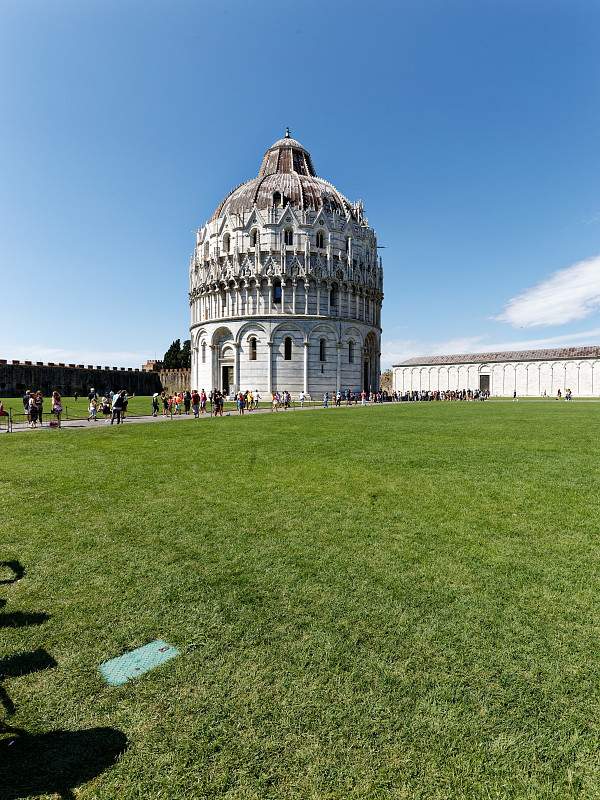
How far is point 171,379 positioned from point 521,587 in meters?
71.4

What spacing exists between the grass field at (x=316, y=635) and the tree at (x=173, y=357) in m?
80.3

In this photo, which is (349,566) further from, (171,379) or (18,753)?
(171,379)

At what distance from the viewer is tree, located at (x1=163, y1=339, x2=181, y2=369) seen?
8519 cm

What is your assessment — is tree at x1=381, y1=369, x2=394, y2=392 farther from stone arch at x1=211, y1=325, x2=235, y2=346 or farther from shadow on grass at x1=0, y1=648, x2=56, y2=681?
shadow on grass at x1=0, y1=648, x2=56, y2=681

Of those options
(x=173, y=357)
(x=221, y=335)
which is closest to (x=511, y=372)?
(x=221, y=335)

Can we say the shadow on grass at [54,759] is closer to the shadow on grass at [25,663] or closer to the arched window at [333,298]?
the shadow on grass at [25,663]

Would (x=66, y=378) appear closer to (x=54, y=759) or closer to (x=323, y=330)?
(x=323, y=330)

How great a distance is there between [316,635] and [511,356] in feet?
254

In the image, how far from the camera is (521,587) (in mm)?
Result: 4305

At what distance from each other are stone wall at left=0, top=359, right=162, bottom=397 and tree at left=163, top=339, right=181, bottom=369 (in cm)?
918

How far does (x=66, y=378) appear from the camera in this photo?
201 feet

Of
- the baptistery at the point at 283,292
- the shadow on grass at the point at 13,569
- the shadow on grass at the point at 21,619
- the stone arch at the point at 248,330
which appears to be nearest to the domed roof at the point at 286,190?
the baptistery at the point at 283,292

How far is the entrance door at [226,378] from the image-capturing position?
52188 mm

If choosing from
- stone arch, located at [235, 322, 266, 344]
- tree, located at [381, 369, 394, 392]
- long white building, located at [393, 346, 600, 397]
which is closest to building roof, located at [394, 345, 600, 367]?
long white building, located at [393, 346, 600, 397]
